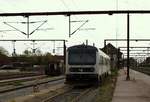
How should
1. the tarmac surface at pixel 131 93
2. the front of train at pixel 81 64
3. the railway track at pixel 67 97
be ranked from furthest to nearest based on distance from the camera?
1. the front of train at pixel 81 64
2. the railway track at pixel 67 97
3. the tarmac surface at pixel 131 93

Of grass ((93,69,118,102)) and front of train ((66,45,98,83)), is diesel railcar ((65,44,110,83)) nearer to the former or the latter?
front of train ((66,45,98,83))

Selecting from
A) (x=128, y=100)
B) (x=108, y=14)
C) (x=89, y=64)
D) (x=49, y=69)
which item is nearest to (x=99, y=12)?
(x=108, y=14)

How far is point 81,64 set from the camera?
112 ft

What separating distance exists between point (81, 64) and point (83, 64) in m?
0.15

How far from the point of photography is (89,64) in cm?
3441

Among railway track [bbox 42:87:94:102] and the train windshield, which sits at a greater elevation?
the train windshield

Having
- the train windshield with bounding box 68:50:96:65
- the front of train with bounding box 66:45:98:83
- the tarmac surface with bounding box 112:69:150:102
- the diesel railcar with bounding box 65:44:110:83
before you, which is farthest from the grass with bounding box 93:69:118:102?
the train windshield with bounding box 68:50:96:65

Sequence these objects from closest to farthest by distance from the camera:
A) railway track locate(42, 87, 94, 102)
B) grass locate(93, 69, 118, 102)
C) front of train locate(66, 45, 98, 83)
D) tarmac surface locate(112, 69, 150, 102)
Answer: tarmac surface locate(112, 69, 150, 102)
grass locate(93, 69, 118, 102)
railway track locate(42, 87, 94, 102)
front of train locate(66, 45, 98, 83)

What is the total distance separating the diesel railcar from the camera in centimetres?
3394

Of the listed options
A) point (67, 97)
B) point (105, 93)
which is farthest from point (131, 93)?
point (67, 97)

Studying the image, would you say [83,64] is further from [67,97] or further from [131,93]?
[67,97]

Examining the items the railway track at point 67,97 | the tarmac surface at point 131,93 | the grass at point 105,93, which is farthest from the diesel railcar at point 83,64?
the railway track at point 67,97

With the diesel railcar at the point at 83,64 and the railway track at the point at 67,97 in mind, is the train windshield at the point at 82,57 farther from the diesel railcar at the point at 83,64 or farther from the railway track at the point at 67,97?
the railway track at the point at 67,97

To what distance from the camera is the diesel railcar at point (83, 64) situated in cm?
3394
